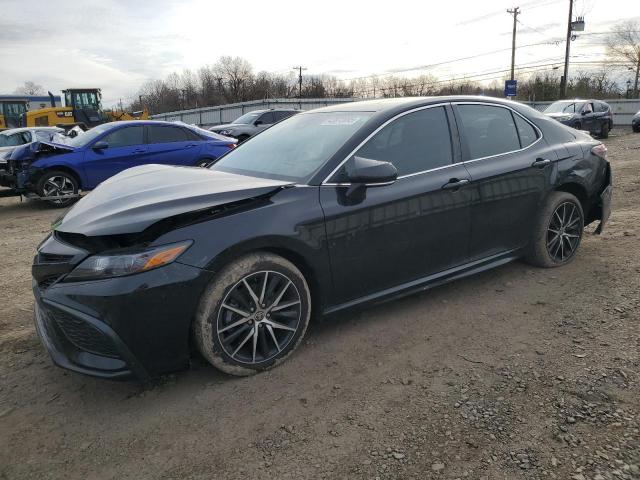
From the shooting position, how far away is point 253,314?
290 centimetres

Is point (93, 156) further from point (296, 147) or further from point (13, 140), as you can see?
point (296, 147)

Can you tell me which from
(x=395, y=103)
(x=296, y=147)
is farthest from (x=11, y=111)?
(x=395, y=103)

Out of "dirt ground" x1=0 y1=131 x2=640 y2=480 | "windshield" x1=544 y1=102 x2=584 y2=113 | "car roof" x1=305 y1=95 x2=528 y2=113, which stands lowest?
"dirt ground" x1=0 y1=131 x2=640 y2=480

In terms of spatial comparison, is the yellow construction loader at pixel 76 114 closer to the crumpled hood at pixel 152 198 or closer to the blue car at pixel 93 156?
the blue car at pixel 93 156

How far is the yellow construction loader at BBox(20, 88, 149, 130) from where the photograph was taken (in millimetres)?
23109

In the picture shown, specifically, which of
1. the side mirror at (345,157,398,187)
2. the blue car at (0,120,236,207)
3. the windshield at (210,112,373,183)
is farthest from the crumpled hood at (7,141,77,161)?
the side mirror at (345,157,398,187)

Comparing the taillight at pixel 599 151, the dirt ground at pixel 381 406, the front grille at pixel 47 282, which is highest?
the taillight at pixel 599 151

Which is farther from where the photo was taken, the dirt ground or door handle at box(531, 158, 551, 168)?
door handle at box(531, 158, 551, 168)

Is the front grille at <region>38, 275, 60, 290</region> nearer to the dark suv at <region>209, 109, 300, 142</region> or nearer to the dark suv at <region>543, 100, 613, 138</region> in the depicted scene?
the dark suv at <region>209, 109, 300, 142</region>

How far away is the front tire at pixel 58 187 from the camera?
338 inches

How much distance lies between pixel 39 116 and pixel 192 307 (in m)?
25.0

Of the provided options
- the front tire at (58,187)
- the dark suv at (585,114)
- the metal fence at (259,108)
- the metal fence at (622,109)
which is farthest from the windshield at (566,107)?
the front tire at (58,187)

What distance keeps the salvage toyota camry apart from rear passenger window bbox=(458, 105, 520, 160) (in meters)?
0.01

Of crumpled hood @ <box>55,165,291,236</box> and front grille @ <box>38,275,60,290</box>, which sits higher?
crumpled hood @ <box>55,165,291,236</box>
